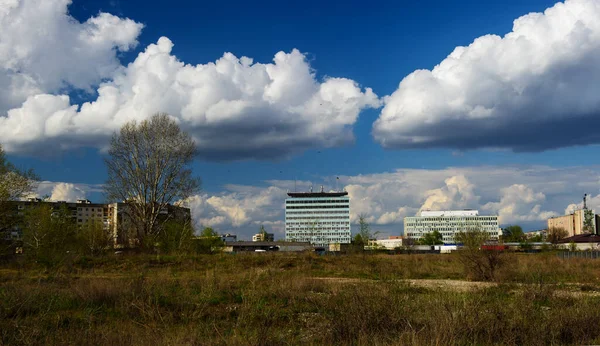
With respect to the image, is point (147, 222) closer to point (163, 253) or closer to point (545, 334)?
point (163, 253)

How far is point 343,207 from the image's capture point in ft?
553

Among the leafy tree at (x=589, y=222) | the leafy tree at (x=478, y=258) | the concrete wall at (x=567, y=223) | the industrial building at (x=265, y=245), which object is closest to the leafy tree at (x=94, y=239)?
the leafy tree at (x=478, y=258)

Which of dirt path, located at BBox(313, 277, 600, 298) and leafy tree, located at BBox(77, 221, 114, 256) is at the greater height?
leafy tree, located at BBox(77, 221, 114, 256)

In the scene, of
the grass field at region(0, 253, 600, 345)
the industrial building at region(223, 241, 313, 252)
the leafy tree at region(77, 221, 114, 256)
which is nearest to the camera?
the grass field at region(0, 253, 600, 345)

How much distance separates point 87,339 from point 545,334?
28.1ft

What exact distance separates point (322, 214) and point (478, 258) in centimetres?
14117

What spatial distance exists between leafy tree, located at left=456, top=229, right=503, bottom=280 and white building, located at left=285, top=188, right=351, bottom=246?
13487cm

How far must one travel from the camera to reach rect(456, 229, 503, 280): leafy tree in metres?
28.0

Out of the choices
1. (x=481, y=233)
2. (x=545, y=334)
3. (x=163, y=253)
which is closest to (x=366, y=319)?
(x=545, y=334)

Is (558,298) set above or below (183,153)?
below

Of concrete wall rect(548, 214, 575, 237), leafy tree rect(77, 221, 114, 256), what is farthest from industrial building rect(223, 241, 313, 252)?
concrete wall rect(548, 214, 575, 237)

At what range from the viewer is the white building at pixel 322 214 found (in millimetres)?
166512

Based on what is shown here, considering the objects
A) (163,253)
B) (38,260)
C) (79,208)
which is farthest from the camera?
(79,208)

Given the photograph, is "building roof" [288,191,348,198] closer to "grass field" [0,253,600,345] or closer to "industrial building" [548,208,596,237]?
"industrial building" [548,208,596,237]
